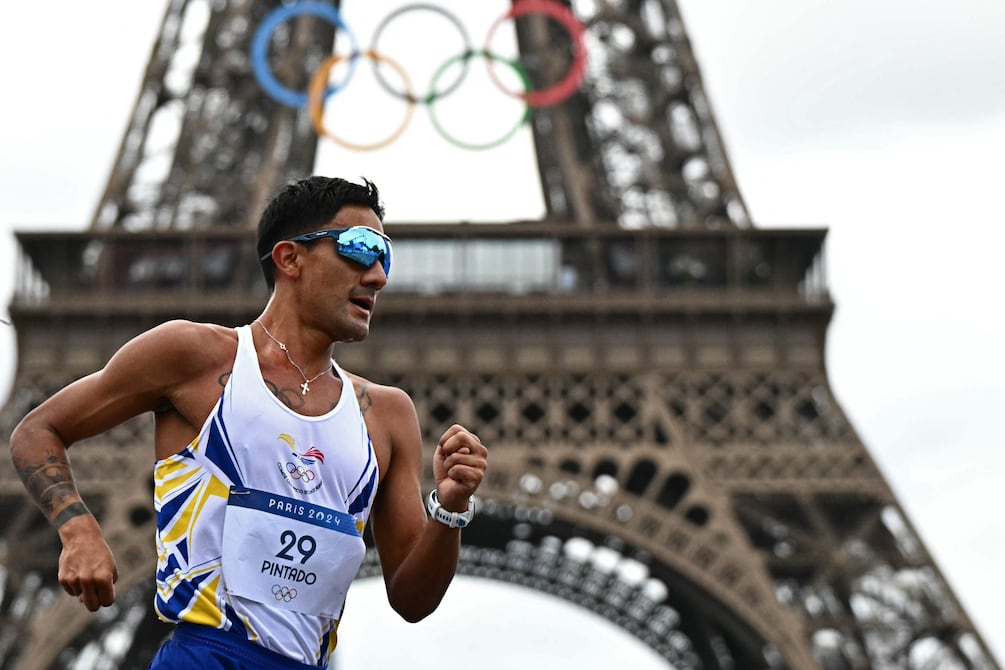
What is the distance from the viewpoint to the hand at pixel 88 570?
491cm

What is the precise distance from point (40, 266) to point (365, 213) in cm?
2885

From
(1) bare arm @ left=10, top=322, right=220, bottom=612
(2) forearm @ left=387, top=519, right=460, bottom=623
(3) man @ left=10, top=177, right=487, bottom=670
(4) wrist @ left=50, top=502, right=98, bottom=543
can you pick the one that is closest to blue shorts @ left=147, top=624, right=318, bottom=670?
(3) man @ left=10, top=177, right=487, bottom=670

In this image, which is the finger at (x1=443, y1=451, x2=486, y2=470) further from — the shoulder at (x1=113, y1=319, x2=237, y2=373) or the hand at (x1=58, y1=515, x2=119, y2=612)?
the hand at (x1=58, y1=515, x2=119, y2=612)

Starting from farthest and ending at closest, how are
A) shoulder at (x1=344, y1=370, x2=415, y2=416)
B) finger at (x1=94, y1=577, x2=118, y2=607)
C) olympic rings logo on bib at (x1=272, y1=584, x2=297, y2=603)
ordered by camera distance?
shoulder at (x1=344, y1=370, x2=415, y2=416) → olympic rings logo on bib at (x1=272, y1=584, x2=297, y2=603) → finger at (x1=94, y1=577, x2=118, y2=607)

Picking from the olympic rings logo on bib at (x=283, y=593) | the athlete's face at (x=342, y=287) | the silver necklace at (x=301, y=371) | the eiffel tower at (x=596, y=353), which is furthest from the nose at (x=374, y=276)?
the eiffel tower at (x=596, y=353)

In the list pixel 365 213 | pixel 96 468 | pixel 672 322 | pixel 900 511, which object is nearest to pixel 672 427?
pixel 672 322

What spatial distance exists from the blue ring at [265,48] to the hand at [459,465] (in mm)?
25980

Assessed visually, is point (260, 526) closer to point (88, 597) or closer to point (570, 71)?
A: point (88, 597)

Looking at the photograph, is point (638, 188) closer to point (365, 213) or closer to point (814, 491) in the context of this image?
point (814, 491)

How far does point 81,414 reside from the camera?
539 centimetres

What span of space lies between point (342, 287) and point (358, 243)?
13 centimetres

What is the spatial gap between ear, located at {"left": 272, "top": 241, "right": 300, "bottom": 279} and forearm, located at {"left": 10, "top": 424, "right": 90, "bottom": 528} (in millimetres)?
815

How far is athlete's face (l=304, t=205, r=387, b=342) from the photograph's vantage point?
554 cm

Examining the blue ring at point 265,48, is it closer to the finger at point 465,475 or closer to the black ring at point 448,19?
the black ring at point 448,19
